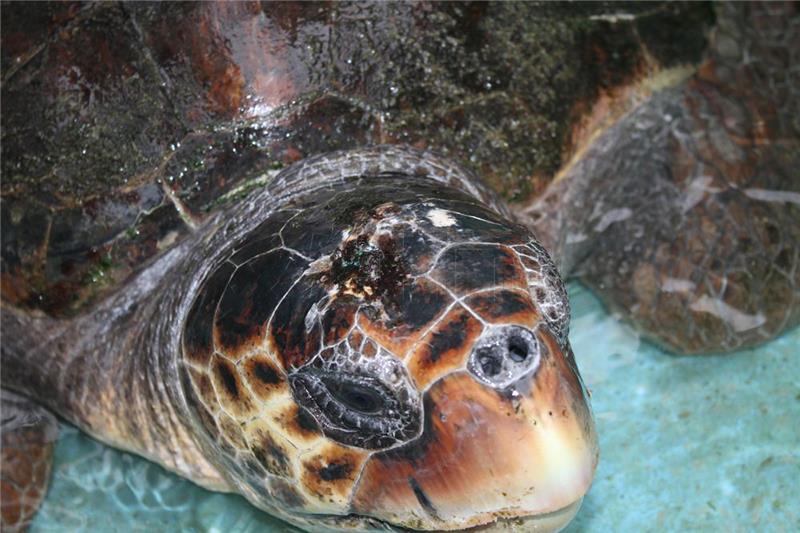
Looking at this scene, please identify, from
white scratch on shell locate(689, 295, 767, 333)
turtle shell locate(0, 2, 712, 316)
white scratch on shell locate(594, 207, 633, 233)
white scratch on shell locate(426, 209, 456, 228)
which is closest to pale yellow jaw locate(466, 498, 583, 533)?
white scratch on shell locate(426, 209, 456, 228)

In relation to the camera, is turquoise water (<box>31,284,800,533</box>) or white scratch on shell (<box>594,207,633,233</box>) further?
white scratch on shell (<box>594,207,633,233</box>)

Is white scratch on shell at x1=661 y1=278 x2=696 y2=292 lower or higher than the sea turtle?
lower

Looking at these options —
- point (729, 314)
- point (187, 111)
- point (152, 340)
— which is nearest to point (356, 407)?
point (152, 340)

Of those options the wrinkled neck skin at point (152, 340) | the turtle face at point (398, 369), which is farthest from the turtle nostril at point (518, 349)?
the wrinkled neck skin at point (152, 340)

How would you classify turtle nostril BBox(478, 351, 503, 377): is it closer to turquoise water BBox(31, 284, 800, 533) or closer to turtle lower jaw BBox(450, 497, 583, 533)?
turtle lower jaw BBox(450, 497, 583, 533)

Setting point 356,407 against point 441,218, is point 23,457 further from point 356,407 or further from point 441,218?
point 441,218

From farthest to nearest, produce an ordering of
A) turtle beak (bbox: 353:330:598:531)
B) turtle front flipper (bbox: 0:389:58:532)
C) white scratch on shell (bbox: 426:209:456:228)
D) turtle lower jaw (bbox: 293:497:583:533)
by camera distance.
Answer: turtle front flipper (bbox: 0:389:58:532), white scratch on shell (bbox: 426:209:456:228), turtle lower jaw (bbox: 293:497:583:533), turtle beak (bbox: 353:330:598:531)
